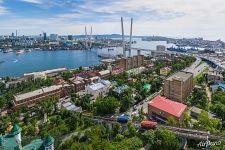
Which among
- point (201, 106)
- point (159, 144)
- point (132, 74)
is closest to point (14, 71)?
point (132, 74)

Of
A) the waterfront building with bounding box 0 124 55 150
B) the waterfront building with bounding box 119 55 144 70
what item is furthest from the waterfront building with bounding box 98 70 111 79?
the waterfront building with bounding box 0 124 55 150

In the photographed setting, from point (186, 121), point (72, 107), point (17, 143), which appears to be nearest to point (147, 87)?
point (72, 107)

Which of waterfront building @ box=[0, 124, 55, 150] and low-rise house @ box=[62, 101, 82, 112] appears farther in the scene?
low-rise house @ box=[62, 101, 82, 112]

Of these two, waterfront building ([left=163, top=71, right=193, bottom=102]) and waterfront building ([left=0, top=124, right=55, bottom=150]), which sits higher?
waterfront building ([left=163, top=71, right=193, bottom=102])

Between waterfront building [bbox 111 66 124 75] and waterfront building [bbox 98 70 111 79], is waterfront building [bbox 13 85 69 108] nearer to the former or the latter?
waterfront building [bbox 98 70 111 79]

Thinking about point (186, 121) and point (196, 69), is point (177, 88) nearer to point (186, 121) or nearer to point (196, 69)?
point (186, 121)

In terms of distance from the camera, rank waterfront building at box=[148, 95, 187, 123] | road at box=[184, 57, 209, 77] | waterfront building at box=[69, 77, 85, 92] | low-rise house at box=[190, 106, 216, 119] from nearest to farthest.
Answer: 1. waterfront building at box=[148, 95, 187, 123]
2. low-rise house at box=[190, 106, 216, 119]
3. waterfront building at box=[69, 77, 85, 92]
4. road at box=[184, 57, 209, 77]

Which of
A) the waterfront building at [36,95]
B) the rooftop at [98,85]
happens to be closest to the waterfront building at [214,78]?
the rooftop at [98,85]
